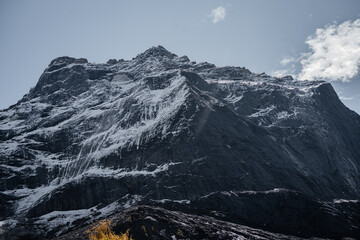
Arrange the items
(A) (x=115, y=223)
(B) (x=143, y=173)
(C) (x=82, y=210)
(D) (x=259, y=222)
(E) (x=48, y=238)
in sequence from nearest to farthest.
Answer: (A) (x=115, y=223)
(E) (x=48, y=238)
(D) (x=259, y=222)
(C) (x=82, y=210)
(B) (x=143, y=173)

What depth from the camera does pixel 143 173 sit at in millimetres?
198250

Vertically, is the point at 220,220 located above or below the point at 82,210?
below

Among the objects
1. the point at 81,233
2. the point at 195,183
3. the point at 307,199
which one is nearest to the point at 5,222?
the point at 81,233

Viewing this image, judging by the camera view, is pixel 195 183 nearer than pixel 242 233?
No

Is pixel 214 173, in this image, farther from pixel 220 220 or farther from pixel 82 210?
pixel 82 210

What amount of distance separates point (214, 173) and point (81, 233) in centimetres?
8365

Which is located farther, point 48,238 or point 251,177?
point 251,177

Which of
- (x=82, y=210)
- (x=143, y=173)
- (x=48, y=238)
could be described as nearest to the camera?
(x=48, y=238)

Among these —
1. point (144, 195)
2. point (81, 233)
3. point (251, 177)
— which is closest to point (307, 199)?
point (251, 177)

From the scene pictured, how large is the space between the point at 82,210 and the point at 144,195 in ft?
118

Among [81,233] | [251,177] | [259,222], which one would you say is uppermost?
[251,177]

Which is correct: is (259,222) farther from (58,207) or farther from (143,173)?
(58,207)

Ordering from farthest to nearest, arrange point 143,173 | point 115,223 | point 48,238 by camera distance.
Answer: point 143,173, point 48,238, point 115,223

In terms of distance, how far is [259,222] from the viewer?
170 m
